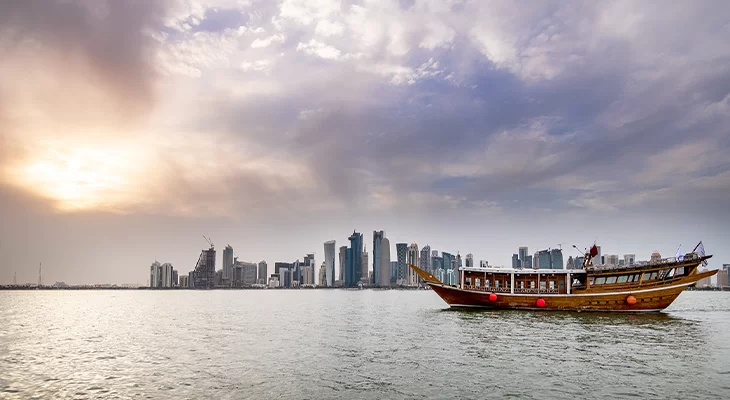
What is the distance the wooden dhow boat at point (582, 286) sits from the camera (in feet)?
212

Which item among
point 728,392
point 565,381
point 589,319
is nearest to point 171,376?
point 565,381

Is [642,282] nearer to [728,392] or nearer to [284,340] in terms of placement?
[728,392]

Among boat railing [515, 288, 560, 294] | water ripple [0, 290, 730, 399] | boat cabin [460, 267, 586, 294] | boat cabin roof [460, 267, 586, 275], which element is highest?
boat cabin roof [460, 267, 586, 275]

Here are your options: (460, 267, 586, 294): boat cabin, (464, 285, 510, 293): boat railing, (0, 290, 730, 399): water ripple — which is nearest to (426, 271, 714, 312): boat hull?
(464, 285, 510, 293): boat railing

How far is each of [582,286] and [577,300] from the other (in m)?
3.10

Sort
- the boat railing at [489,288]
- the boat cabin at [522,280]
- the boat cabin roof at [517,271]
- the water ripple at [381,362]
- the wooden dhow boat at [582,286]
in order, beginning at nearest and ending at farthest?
Result: the water ripple at [381,362]
the wooden dhow boat at [582,286]
the boat cabin roof at [517,271]
the boat cabin at [522,280]
the boat railing at [489,288]

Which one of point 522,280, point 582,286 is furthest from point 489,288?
point 582,286

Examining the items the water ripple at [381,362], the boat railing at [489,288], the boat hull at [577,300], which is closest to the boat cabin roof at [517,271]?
the boat railing at [489,288]

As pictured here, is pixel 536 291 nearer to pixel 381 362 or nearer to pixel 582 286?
pixel 582 286

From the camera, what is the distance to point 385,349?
3828 centimetres

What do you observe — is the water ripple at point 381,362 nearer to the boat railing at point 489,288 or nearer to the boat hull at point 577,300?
the boat hull at point 577,300

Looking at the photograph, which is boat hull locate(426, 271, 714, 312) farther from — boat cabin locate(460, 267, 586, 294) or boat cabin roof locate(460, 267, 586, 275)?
boat cabin roof locate(460, 267, 586, 275)

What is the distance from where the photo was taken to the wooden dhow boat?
64.6 meters

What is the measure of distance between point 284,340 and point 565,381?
26.8m
